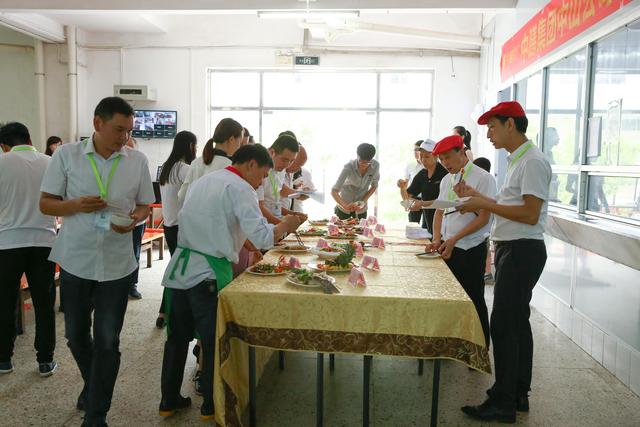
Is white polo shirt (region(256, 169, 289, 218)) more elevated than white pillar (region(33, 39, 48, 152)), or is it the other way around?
white pillar (region(33, 39, 48, 152))

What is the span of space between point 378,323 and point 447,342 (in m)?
0.29

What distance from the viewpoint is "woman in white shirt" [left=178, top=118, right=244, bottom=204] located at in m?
3.11

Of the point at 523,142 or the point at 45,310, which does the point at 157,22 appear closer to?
the point at 45,310

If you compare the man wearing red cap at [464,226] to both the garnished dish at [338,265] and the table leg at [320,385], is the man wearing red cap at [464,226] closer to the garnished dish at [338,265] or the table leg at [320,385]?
the garnished dish at [338,265]

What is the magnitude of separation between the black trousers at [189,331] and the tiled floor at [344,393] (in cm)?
18

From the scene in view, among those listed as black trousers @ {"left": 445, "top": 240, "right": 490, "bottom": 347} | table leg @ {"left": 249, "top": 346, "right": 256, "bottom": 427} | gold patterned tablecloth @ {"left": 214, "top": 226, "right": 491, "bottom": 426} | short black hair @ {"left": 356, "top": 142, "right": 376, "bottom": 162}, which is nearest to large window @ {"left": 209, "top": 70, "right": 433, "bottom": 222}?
short black hair @ {"left": 356, "top": 142, "right": 376, "bottom": 162}

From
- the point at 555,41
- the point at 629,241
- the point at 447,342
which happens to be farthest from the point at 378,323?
the point at 555,41

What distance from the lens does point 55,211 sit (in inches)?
86.4

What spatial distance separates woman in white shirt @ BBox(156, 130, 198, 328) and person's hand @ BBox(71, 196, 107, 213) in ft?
4.90

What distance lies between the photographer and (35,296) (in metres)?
3.07

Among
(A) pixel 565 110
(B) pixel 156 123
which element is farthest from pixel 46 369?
(B) pixel 156 123

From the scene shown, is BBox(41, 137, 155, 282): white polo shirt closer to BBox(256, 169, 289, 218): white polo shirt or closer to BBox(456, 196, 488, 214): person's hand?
BBox(256, 169, 289, 218): white polo shirt

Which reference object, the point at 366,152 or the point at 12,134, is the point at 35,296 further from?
the point at 366,152

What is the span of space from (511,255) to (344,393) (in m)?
1.18
